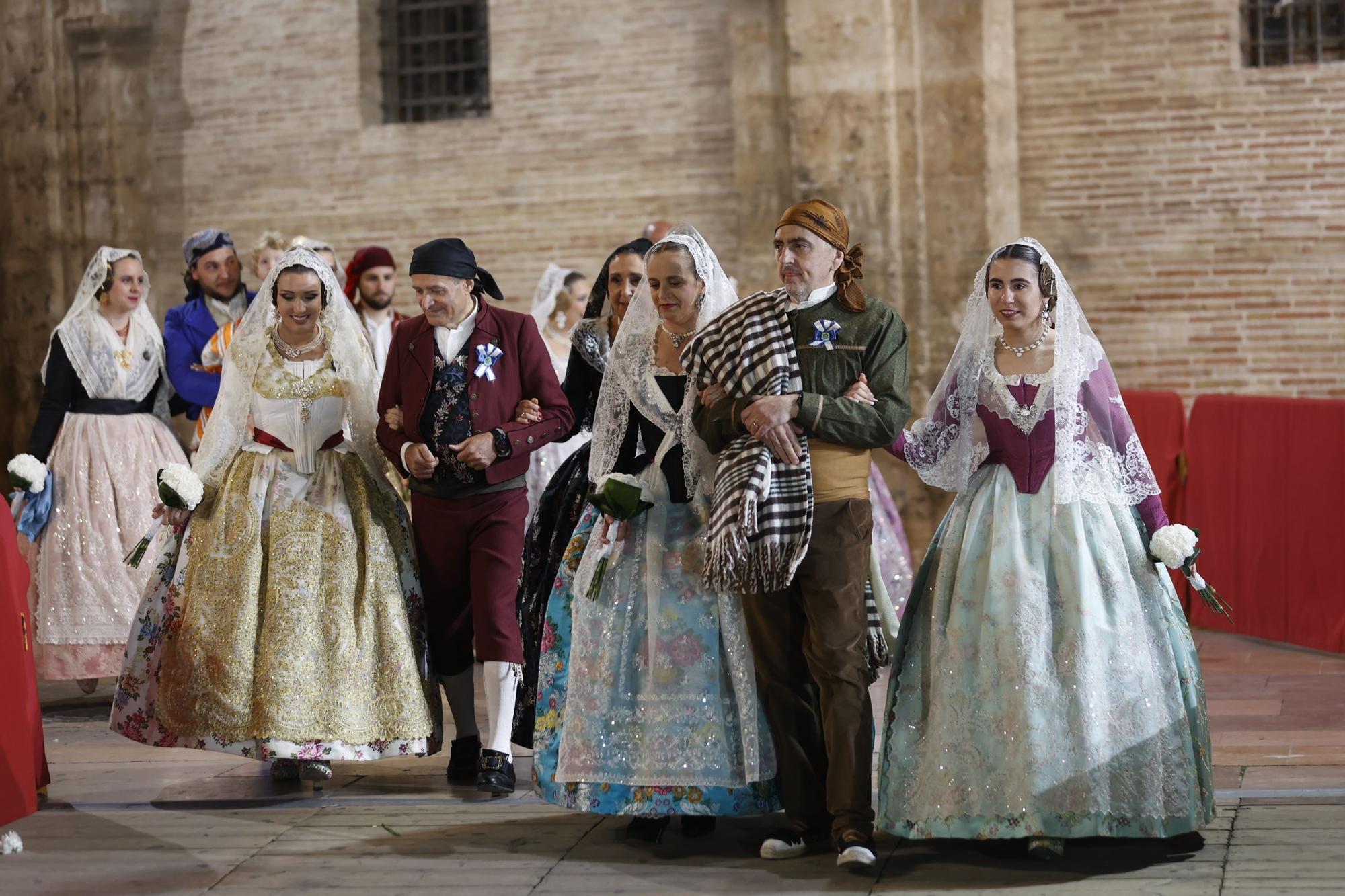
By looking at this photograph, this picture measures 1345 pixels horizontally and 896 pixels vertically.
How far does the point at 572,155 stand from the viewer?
10.5 meters

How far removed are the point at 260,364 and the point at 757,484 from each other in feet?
6.64

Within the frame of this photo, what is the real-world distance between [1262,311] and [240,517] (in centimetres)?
631

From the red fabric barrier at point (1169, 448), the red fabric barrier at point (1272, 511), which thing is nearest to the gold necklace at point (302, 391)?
the red fabric barrier at point (1272, 511)

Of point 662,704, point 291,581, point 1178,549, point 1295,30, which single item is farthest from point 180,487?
point 1295,30

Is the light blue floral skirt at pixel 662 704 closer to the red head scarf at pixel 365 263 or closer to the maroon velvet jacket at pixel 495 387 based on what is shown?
the maroon velvet jacket at pixel 495 387

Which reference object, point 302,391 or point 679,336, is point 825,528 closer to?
point 679,336

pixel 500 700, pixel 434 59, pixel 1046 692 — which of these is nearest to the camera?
A: pixel 1046 692

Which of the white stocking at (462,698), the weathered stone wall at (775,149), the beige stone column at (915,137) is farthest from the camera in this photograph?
the beige stone column at (915,137)

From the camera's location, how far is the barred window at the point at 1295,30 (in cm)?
940

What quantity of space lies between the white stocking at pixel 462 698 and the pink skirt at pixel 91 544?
197cm

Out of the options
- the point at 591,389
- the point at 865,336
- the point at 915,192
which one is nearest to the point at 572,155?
the point at 915,192

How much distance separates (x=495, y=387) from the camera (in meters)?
5.21

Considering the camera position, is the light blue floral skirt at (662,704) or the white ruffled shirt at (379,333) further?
the white ruffled shirt at (379,333)

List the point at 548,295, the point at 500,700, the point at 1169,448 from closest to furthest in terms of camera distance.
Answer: the point at 500,700
the point at 548,295
the point at 1169,448
